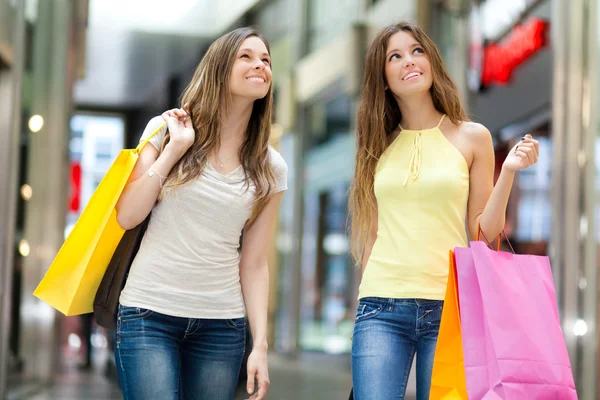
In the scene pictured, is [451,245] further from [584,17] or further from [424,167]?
[584,17]

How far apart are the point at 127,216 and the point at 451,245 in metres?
0.95

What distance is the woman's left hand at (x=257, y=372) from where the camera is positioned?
2.46m

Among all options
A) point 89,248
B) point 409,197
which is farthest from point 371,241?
point 89,248

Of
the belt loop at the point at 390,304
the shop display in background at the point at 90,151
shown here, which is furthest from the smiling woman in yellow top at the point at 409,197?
the shop display in background at the point at 90,151

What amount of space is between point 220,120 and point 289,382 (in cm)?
626

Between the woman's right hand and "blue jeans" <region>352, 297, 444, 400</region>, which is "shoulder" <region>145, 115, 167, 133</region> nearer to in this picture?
the woman's right hand

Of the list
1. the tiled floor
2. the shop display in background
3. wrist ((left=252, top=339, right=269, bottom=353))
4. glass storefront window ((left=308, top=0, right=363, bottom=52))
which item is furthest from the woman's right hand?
the shop display in background

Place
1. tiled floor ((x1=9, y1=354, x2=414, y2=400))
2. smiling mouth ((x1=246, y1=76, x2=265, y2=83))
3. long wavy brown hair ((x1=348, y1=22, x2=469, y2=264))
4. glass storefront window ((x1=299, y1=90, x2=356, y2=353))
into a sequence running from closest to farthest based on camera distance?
1. smiling mouth ((x1=246, y1=76, x2=265, y2=83))
2. long wavy brown hair ((x1=348, y1=22, x2=469, y2=264))
3. tiled floor ((x1=9, y1=354, x2=414, y2=400))
4. glass storefront window ((x1=299, y1=90, x2=356, y2=353))

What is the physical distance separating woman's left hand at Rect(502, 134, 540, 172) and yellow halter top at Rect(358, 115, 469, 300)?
22cm

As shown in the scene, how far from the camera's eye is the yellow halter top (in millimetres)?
2590

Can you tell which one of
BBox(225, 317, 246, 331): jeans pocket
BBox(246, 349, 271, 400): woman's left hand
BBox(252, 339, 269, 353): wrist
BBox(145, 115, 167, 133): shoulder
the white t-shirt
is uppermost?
BBox(145, 115, 167, 133): shoulder

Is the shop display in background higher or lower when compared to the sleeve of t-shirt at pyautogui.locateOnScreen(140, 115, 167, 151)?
higher

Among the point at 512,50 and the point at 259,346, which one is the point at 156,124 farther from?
the point at 512,50

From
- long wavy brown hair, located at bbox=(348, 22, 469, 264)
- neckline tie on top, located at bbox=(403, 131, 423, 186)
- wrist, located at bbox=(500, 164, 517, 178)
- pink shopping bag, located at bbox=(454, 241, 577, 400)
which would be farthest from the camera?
long wavy brown hair, located at bbox=(348, 22, 469, 264)
